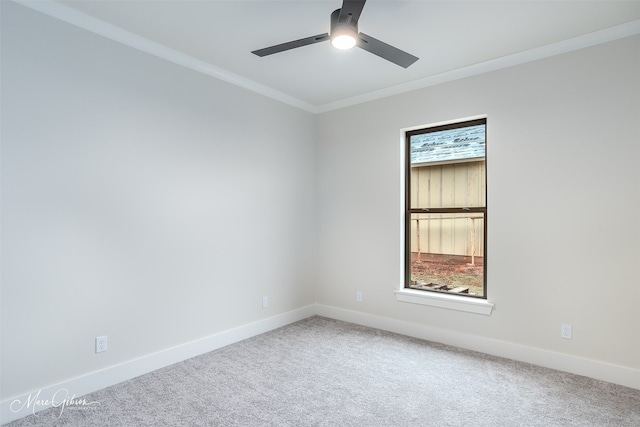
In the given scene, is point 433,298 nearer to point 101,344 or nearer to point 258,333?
point 258,333

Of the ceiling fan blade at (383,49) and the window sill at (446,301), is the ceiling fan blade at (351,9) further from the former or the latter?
the window sill at (446,301)

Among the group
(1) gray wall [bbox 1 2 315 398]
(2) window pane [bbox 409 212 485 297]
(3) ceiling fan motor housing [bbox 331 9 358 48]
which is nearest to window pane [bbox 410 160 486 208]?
(2) window pane [bbox 409 212 485 297]

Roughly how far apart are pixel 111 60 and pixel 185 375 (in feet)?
8.10

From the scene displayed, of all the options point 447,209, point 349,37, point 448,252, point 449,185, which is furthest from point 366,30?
point 448,252

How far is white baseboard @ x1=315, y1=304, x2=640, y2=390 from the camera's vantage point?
8.84ft

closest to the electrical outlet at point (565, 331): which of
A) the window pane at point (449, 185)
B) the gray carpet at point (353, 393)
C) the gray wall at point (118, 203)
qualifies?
the gray carpet at point (353, 393)

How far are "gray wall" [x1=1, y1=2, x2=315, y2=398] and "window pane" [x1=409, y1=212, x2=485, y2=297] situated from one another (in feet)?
5.23

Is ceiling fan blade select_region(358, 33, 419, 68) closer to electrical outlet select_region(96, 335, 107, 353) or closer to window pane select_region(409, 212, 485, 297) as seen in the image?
window pane select_region(409, 212, 485, 297)

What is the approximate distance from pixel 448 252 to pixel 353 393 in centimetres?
180

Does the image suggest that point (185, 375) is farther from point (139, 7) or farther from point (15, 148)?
point (139, 7)

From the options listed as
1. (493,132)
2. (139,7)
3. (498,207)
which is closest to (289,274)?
(498,207)

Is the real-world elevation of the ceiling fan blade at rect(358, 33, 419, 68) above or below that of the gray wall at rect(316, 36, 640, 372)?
above

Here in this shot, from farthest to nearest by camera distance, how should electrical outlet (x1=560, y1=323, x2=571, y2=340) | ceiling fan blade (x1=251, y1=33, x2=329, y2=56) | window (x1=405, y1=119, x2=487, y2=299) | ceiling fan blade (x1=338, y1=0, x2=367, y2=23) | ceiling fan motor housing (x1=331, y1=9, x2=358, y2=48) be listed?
window (x1=405, y1=119, x2=487, y2=299) < electrical outlet (x1=560, y1=323, x2=571, y2=340) < ceiling fan blade (x1=251, y1=33, x2=329, y2=56) < ceiling fan motor housing (x1=331, y1=9, x2=358, y2=48) < ceiling fan blade (x1=338, y1=0, x2=367, y2=23)

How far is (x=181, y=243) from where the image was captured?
314 cm
